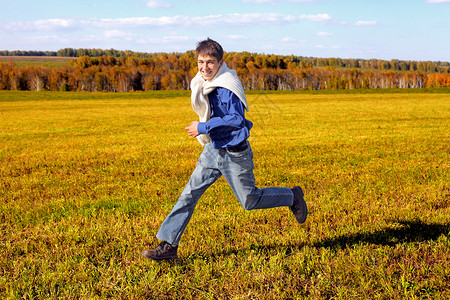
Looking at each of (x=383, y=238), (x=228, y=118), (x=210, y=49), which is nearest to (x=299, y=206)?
(x=383, y=238)

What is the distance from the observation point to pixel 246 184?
12.5ft

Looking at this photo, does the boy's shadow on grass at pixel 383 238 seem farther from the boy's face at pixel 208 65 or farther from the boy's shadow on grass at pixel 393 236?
the boy's face at pixel 208 65

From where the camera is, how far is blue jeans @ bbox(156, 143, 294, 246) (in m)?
3.68

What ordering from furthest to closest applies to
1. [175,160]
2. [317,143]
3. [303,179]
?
[317,143] → [175,160] → [303,179]

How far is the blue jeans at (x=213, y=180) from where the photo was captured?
3.68 meters

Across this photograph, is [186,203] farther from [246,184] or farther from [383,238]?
[383,238]

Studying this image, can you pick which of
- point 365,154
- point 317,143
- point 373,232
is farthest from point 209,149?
point 317,143

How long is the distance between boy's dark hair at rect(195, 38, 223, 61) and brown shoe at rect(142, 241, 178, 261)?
1997 millimetres

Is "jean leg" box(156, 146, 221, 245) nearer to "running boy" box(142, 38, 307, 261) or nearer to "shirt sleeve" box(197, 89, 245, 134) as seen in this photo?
"running boy" box(142, 38, 307, 261)

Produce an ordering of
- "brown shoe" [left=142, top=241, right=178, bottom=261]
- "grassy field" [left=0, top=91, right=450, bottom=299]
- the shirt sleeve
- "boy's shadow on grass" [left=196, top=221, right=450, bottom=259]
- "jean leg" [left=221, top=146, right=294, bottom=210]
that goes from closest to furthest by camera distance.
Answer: the shirt sleeve
"grassy field" [left=0, top=91, right=450, bottom=299]
"jean leg" [left=221, top=146, right=294, bottom=210]
"brown shoe" [left=142, top=241, right=178, bottom=261]
"boy's shadow on grass" [left=196, top=221, right=450, bottom=259]

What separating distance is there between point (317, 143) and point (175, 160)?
17.2 feet

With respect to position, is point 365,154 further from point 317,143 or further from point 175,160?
point 175,160

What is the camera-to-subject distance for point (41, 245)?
4.47 m

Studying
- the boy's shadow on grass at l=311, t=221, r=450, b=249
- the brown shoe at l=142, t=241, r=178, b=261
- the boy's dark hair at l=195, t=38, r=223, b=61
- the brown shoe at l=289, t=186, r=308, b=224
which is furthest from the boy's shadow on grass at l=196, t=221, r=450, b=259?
the boy's dark hair at l=195, t=38, r=223, b=61
